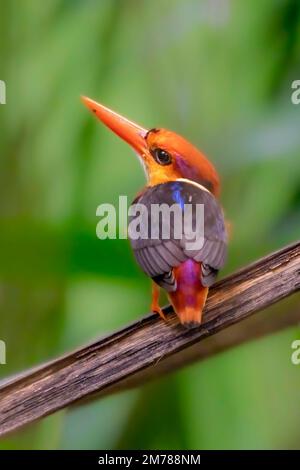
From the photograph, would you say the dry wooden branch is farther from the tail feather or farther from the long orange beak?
the long orange beak

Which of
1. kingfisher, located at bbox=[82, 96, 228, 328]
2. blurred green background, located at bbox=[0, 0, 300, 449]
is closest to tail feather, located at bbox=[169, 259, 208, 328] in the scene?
kingfisher, located at bbox=[82, 96, 228, 328]

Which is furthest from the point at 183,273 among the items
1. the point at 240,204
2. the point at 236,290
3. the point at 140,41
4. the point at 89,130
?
the point at 140,41

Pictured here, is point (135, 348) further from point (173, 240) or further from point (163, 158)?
point (163, 158)

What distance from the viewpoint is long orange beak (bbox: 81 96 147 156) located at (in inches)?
44.4

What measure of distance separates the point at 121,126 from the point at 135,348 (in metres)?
0.35

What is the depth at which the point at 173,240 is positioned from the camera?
3.51 ft

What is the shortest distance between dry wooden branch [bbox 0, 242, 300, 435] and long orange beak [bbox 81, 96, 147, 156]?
25 cm

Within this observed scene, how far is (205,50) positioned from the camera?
1.16m

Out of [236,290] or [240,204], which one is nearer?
[236,290]

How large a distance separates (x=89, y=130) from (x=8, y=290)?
0.94 feet

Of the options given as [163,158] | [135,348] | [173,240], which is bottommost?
[135,348]

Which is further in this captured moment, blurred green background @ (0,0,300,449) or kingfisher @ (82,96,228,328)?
blurred green background @ (0,0,300,449)

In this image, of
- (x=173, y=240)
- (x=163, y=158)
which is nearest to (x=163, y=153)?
(x=163, y=158)
